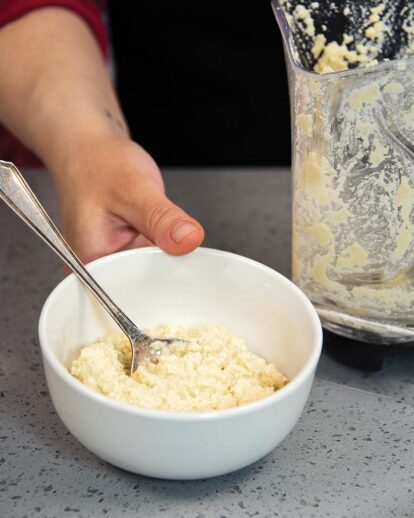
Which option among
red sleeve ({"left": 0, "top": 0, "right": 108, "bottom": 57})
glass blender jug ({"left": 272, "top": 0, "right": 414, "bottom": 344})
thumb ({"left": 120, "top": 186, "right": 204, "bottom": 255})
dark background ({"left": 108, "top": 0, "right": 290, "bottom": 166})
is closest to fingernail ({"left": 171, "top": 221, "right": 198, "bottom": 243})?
thumb ({"left": 120, "top": 186, "right": 204, "bottom": 255})

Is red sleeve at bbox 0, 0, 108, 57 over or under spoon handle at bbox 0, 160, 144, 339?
over

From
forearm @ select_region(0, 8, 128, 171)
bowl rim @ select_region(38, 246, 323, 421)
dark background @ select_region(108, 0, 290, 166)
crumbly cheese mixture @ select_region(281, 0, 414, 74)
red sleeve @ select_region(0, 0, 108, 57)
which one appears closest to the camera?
bowl rim @ select_region(38, 246, 323, 421)

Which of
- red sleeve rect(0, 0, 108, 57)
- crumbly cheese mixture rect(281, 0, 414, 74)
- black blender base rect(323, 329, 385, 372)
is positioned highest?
crumbly cheese mixture rect(281, 0, 414, 74)

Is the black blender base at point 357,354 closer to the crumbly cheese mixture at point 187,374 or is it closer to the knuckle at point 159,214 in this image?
the crumbly cheese mixture at point 187,374

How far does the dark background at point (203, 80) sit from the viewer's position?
132 cm

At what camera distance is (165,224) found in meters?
0.74

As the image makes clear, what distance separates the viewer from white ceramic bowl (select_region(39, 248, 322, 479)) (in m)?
0.56

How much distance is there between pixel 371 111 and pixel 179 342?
281 millimetres

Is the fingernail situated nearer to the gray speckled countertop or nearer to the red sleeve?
the gray speckled countertop

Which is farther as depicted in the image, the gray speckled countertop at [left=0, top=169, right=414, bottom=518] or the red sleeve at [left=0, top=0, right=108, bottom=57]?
the red sleeve at [left=0, top=0, right=108, bottom=57]

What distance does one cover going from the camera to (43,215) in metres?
0.72

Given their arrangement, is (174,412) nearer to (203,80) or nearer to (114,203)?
(114,203)

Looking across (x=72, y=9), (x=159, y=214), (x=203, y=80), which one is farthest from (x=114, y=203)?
(x=203, y=80)

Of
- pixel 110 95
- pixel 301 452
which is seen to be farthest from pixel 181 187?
pixel 301 452
